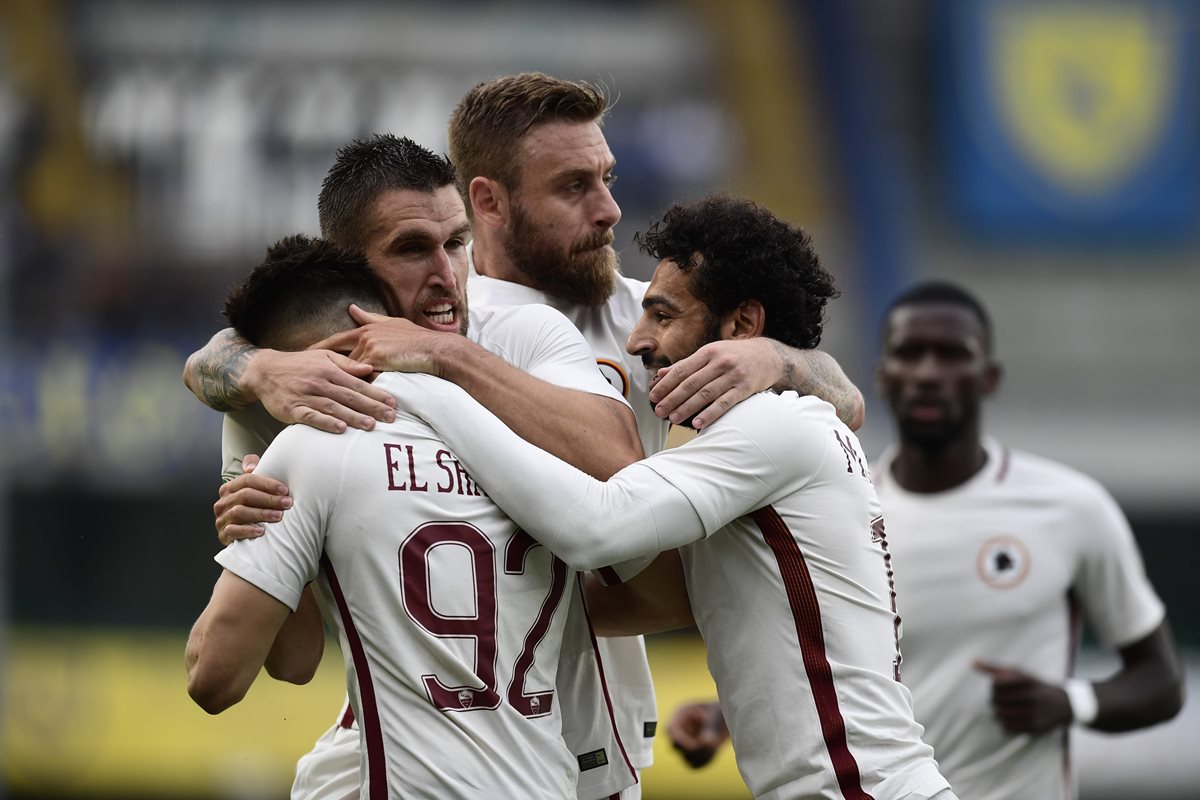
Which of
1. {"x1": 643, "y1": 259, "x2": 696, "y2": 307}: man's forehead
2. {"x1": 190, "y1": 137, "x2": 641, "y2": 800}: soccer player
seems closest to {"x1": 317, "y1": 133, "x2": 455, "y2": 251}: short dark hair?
{"x1": 190, "y1": 137, "x2": 641, "y2": 800}: soccer player

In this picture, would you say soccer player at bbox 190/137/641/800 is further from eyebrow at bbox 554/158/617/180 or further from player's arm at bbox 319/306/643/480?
eyebrow at bbox 554/158/617/180

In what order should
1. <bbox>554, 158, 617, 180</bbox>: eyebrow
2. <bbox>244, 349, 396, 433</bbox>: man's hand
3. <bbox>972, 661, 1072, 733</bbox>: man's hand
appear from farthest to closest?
<bbox>972, 661, 1072, 733</bbox>: man's hand, <bbox>554, 158, 617, 180</bbox>: eyebrow, <bbox>244, 349, 396, 433</bbox>: man's hand

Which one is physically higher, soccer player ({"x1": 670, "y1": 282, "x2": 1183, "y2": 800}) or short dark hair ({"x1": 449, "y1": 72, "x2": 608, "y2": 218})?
short dark hair ({"x1": 449, "y1": 72, "x2": 608, "y2": 218})

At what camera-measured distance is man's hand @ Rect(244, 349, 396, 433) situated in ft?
11.6

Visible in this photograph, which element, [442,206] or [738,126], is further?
[738,126]

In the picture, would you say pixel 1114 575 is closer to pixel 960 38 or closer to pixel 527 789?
pixel 527 789

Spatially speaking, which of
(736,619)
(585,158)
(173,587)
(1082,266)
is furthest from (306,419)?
(1082,266)

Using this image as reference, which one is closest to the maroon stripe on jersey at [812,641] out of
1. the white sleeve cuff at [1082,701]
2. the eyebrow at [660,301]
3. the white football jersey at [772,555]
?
the white football jersey at [772,555]

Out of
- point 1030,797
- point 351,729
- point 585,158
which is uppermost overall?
point 585,158

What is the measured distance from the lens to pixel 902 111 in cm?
1856

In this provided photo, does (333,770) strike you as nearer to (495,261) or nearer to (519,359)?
(519,359)

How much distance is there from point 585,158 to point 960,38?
1449cm

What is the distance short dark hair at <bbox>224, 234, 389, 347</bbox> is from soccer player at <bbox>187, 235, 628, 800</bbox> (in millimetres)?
325

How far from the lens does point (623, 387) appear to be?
4.79 meters
